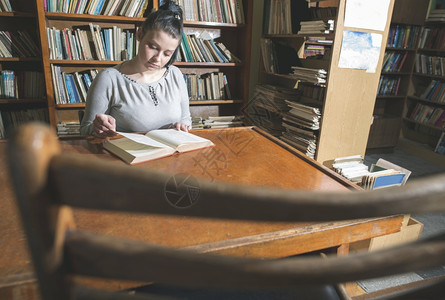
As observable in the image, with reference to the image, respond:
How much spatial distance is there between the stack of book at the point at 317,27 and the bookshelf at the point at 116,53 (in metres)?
0.64

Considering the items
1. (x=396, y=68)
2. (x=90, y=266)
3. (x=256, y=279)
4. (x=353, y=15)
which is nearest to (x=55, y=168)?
(x=90, y=266)

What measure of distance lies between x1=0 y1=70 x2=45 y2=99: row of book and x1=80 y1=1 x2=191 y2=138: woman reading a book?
4.83 ft

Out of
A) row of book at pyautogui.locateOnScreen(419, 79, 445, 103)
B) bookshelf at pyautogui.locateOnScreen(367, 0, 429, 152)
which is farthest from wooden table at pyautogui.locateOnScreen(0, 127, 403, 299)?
row of book at pyautogui.locateOnScreen(419, 79, 445, 103)

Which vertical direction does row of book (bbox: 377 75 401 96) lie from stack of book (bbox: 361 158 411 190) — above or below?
above

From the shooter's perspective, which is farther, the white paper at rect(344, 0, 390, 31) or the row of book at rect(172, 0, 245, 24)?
the row of book at rect(172, 0, 245, 24)

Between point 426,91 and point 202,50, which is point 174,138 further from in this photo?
point 426,91

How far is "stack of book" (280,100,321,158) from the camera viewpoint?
260 cm

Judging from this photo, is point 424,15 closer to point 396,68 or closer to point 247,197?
point 396,68

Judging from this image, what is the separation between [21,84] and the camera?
9.02 feet

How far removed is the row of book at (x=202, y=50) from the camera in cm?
301

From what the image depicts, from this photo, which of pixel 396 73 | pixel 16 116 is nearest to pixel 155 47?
pixel 16 116

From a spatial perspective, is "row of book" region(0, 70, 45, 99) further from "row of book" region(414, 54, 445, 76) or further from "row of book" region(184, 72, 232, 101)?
"row of book" region(414, 54, 445, 76)

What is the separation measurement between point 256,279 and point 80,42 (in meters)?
2.90

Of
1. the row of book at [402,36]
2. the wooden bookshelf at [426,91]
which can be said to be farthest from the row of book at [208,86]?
the wooden bookshelf at [426,91]
